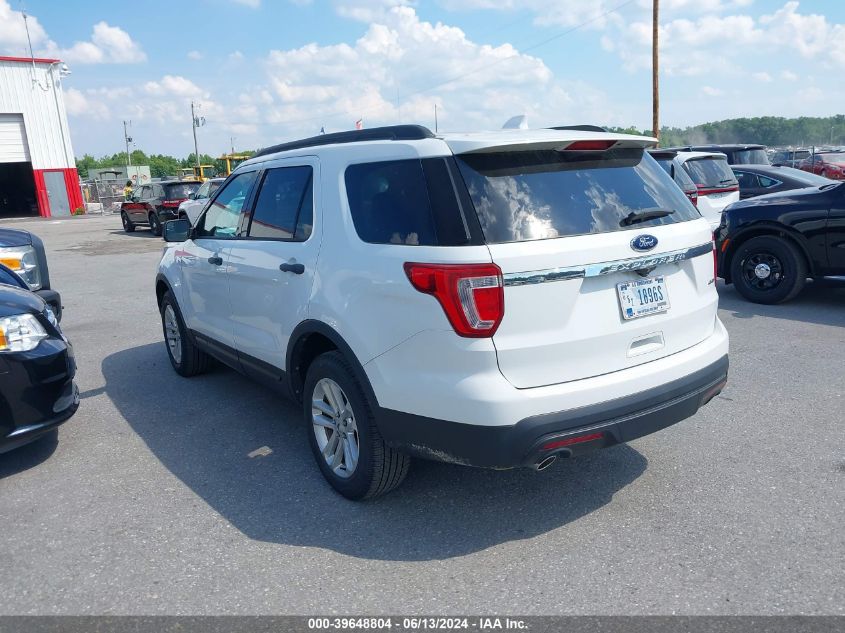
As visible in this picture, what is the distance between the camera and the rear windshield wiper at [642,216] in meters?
3.13

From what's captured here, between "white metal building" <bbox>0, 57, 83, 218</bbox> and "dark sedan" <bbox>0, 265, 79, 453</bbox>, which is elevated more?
"white metal building" <bbox>0, 57, 83, 218</bbox>

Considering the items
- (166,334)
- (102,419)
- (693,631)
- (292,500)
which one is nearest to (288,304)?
(292,500)

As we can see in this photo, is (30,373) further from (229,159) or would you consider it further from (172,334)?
(229,159)

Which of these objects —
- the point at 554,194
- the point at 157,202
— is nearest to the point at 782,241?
the point at 554,194

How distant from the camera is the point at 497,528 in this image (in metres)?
3.30

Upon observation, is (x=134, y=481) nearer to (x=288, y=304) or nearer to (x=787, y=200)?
(x=288, y=304)

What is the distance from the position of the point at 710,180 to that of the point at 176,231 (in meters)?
8.37

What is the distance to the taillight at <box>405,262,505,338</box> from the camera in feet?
9.05

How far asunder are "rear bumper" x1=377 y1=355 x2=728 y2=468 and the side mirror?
120 inches

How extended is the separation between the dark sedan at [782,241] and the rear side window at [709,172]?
7.93 ft

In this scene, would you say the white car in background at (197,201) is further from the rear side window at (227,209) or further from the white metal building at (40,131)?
the white metal building at (40,131)

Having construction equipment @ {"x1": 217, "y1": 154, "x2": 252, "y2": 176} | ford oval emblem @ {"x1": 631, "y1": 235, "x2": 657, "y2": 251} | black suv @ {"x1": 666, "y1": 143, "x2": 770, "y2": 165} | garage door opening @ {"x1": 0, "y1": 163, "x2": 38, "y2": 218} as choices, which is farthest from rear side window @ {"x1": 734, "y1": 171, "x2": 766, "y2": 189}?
garage door opening @ {"x1": 0, "y1": 163, "x2": 38, "y2": 218}

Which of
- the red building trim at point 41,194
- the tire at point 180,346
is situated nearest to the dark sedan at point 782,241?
the tire at point 180,346

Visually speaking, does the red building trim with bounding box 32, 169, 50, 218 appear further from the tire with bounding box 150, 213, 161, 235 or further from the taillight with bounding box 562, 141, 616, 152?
the taillight with bounding box 562, 141, 616, 152
